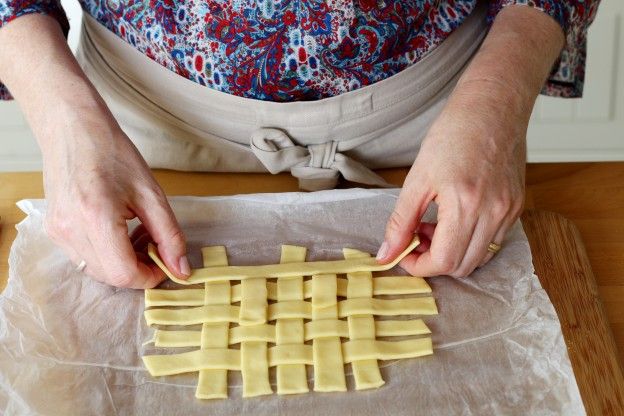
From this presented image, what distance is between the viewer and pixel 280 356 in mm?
873

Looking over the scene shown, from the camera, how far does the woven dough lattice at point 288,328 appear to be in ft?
2.82

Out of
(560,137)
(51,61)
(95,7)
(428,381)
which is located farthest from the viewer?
(560,137)

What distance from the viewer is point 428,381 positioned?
2.83 feet

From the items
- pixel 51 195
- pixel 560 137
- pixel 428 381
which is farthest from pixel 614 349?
Answer: pixel 560 137

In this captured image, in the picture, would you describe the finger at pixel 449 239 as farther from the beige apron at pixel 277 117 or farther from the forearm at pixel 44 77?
the forearm at pixel 44 77

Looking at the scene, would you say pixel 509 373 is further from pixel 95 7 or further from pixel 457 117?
pixel 95 7

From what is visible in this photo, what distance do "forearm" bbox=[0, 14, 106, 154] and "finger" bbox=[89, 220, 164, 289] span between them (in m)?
0.14

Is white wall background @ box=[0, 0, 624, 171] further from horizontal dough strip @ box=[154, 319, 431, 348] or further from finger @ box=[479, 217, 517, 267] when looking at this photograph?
horizontal dough strip @ box=[154, 319, 431, 348]

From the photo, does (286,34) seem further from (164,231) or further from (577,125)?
(577,125)

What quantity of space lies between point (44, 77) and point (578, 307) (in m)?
0.68

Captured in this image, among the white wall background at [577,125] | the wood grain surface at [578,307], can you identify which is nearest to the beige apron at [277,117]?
the wood grain surface at [578,307]

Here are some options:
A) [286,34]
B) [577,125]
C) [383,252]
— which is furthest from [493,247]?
[577,125]

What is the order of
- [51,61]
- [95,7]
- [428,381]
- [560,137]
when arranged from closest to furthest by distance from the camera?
1. [428,381]
2. [51,61]
3. [95,7]
4. [560,137]

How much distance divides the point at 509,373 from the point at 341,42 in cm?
43
